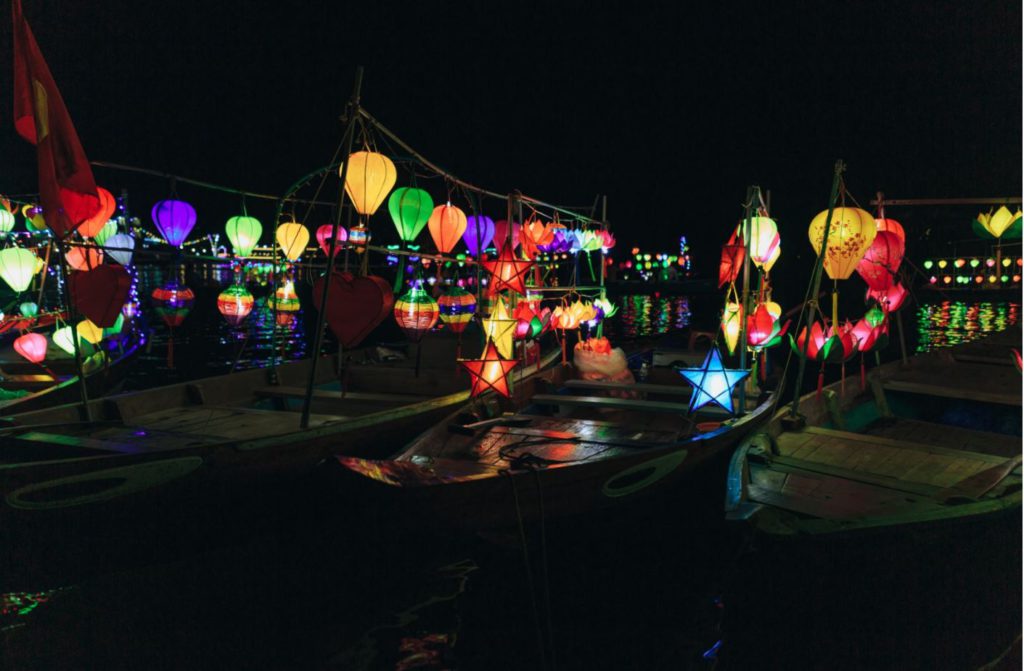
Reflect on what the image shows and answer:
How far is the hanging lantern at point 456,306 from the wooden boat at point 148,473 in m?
1.33

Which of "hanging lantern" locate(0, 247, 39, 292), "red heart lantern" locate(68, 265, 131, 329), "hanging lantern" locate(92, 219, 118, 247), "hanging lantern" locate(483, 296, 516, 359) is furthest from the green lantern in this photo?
"hanging lantern" locate(92, 219, 118, 247)

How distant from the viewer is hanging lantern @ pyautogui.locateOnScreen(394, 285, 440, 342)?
28.2 feet

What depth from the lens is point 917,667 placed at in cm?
515

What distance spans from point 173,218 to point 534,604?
8.10 metres

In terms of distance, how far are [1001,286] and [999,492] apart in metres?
69.2

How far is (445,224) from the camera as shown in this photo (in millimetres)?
9539

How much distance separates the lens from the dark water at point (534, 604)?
5363 millimetres

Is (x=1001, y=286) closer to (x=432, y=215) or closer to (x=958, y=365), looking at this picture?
(x=958, y=365)

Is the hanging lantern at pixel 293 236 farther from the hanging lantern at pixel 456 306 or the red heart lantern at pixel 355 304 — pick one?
the red heart lantern at pixel 355 304

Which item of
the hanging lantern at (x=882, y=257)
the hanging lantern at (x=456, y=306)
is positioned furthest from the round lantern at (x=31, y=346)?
the hanging lantern at (x=882, y=257)

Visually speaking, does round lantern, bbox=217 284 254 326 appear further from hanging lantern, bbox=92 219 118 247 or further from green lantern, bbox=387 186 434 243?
hanging lantern, bbox=92 219 118 247

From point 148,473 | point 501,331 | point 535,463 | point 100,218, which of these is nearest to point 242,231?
point 100,218

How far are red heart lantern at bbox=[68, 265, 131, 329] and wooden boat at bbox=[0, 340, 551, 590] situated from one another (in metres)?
1.26

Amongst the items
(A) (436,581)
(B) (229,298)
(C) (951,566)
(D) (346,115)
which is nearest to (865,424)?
(C) (951,566)
